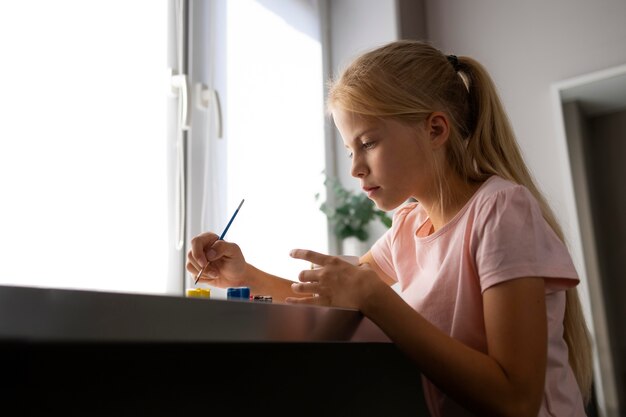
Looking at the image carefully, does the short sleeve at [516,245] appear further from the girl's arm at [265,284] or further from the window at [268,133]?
the window at [268,133]

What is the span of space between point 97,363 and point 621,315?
1.59 meters

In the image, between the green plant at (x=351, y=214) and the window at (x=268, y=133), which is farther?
the green plant at (x=351, y=214)

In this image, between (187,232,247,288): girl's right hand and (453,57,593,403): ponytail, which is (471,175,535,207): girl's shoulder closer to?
(453,57,593,403): ponytail

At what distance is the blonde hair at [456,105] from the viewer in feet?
2.79

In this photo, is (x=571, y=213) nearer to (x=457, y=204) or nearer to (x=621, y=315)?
(x=621, y=315)

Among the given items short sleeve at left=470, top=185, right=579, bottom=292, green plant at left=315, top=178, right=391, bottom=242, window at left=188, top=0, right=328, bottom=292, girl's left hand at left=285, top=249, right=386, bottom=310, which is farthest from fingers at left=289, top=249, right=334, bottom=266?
green plant at left=315, top=178, right=391, bottom=242

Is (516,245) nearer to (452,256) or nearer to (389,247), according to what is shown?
(452,256)

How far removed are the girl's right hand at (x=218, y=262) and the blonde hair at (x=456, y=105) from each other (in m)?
0.29

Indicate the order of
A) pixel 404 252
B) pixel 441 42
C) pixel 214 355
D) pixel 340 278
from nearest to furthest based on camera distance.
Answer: pixel 214 355, pixel 340 278, pixel 404 252, pixel 441 42

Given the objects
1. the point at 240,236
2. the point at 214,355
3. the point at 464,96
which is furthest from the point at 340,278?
the point at 240,236

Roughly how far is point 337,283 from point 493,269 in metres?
0.20

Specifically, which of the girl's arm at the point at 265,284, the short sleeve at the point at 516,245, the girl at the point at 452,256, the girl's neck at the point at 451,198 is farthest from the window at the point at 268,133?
the short sleeve at the point at 516,245

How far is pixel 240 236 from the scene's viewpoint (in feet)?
4.72

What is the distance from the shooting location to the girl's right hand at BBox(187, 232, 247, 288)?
0.88m
